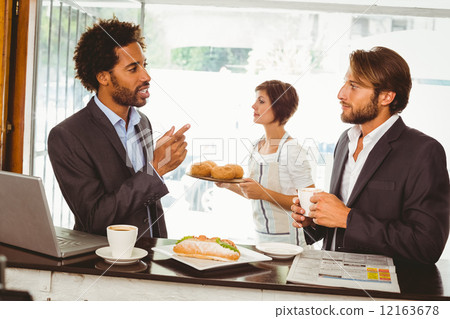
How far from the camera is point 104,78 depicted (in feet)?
6.83

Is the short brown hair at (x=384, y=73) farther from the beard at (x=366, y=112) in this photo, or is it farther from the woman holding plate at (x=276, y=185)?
the woman holding plate at (x=276, y=185)

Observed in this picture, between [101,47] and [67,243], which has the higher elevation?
[101,47]

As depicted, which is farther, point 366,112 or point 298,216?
point 366,112

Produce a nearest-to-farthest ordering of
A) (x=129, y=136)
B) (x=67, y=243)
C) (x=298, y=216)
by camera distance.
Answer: (x=67, y=243)
(x=298, y=216)
(x=129, y=136)

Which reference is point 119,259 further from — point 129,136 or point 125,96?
point 125,96

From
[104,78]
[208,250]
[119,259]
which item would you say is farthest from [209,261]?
[104,78]

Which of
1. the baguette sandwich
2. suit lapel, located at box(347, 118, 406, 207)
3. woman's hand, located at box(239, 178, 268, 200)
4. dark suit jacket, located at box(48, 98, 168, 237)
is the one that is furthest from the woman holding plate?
the baguette sandwich

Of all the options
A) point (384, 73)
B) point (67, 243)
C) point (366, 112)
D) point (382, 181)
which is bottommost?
point (67, 243)

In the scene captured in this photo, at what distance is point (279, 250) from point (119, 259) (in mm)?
483

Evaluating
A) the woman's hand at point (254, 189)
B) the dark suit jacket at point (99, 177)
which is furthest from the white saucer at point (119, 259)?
the woman's hand at point (254, 189)

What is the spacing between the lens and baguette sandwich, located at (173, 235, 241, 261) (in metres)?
1.33

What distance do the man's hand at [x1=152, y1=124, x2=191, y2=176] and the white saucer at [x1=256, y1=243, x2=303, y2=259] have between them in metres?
0.50

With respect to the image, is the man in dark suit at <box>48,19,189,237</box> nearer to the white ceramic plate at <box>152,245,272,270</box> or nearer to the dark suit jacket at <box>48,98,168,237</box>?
the dark suit jacket at <box>48,98,168,237</box>
